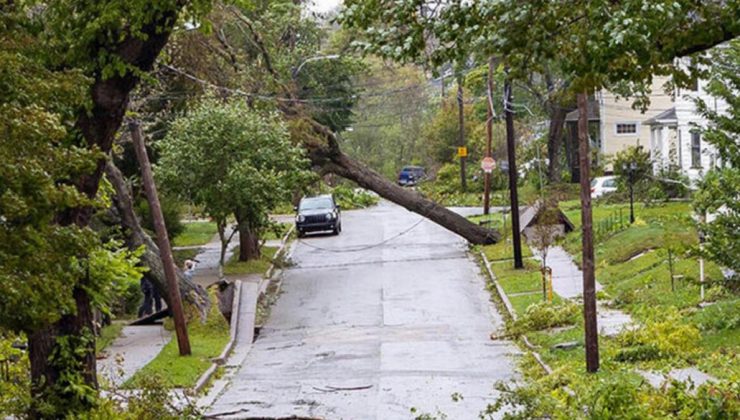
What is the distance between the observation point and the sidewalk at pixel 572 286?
25159 millimetres

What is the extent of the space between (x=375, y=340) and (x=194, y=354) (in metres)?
4.26

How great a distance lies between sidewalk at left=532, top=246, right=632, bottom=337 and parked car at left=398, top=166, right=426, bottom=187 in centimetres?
4084

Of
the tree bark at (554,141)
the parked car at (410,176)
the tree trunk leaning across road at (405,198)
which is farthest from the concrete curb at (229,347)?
the parked car at (410,176)

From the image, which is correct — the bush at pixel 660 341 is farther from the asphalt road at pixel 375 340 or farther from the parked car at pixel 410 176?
the parked car at pixel 410 176

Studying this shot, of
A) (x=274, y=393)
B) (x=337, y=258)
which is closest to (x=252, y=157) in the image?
(x=337, y=258)

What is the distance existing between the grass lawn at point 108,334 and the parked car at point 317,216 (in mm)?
19564

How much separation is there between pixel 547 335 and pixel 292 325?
7803 millimetres

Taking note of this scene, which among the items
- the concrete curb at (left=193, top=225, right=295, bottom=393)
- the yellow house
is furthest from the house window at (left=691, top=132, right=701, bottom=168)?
the yellow house

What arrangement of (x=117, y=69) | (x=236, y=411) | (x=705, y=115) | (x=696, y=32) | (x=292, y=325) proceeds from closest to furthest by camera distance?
(x=696, y=32)
(x=117, y=69)
(x=236, y=411)
(x=705, y=115)
(x=292, y=325)

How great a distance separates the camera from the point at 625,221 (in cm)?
4188

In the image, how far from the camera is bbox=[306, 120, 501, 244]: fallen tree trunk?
42438mm

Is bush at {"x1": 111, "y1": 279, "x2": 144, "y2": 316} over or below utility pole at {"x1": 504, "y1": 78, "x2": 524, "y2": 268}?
below

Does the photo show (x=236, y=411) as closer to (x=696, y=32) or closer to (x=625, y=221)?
(x=696, y=32)

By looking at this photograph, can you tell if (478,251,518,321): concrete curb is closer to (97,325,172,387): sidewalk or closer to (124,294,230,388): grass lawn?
(124,294,230,388): grass lawn
